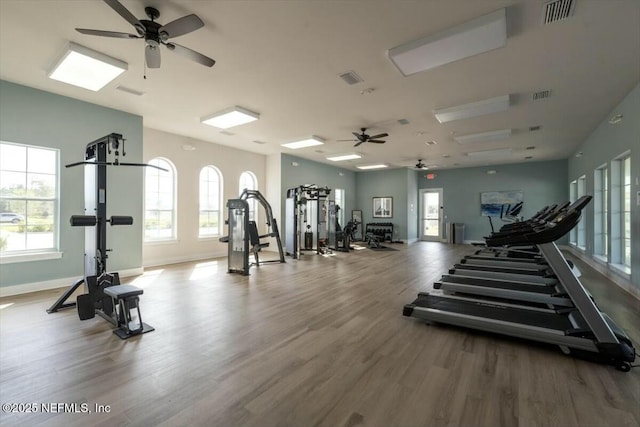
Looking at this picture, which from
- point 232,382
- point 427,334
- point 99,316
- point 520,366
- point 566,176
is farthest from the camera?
point 566,176

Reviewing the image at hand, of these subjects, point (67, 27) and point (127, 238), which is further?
point (127, 238)

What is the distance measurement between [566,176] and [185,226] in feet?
41.0

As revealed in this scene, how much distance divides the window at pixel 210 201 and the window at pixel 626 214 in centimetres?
856

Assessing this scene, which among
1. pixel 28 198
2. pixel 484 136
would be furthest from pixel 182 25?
pixel 484 136

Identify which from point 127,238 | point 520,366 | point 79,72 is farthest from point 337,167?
point 520,366

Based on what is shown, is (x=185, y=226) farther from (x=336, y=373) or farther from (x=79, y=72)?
(x=336, y=373)

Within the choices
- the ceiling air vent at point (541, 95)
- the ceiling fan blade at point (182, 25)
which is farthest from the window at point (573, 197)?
the ceiling fan blade at point (182, 25)

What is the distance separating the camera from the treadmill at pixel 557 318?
229 cm

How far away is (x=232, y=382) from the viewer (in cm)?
207

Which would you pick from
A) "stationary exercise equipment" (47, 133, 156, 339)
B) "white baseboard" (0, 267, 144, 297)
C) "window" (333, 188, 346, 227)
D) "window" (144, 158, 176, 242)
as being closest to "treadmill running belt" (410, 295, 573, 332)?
"stationary exercise equipment" (47, 133, 156, 339)

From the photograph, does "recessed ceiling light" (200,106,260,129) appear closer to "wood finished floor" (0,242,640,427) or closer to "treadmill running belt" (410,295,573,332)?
"wood finished floor" (0,242,640,427)

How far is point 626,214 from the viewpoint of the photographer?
489cm

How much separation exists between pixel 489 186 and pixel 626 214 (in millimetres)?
6631

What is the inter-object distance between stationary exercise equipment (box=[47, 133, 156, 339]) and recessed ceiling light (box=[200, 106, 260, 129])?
2153 mm
